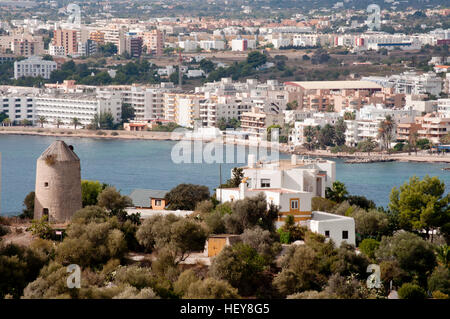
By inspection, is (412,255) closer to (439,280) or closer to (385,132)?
(439,280)

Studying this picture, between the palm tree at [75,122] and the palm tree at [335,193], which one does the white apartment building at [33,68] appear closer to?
the palm tree at [75,122]

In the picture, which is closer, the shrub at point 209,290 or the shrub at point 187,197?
the shrub at point 209,290

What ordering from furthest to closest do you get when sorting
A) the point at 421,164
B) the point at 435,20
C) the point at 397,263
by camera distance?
1. the point at 435,20
2. the point at 421,164
3. the point at 397,263

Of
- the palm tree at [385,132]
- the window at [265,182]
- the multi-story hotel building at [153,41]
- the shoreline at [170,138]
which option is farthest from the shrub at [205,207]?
the multi-story hotel building at [153,41]

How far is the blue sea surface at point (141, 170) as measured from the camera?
17805mm

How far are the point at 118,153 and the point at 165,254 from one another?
17.7 m

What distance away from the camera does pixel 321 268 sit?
698cm

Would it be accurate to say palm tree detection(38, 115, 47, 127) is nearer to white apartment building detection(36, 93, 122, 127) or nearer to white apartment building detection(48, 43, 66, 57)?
white apartment building detection(36, 93, 122, 127)

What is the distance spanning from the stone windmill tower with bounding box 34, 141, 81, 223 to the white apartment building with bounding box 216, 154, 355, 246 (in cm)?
119

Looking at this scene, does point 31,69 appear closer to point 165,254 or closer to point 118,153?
point 118,153

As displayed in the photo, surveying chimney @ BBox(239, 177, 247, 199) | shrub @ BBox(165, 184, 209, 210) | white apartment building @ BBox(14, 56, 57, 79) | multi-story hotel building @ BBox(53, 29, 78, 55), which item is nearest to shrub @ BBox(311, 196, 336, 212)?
chimney @ BBox(239, 177, 247, 199)

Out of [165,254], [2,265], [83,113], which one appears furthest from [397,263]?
[83,113]

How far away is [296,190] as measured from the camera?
8.77 meters

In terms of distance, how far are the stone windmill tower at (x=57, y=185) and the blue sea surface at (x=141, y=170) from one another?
20.2 ft
